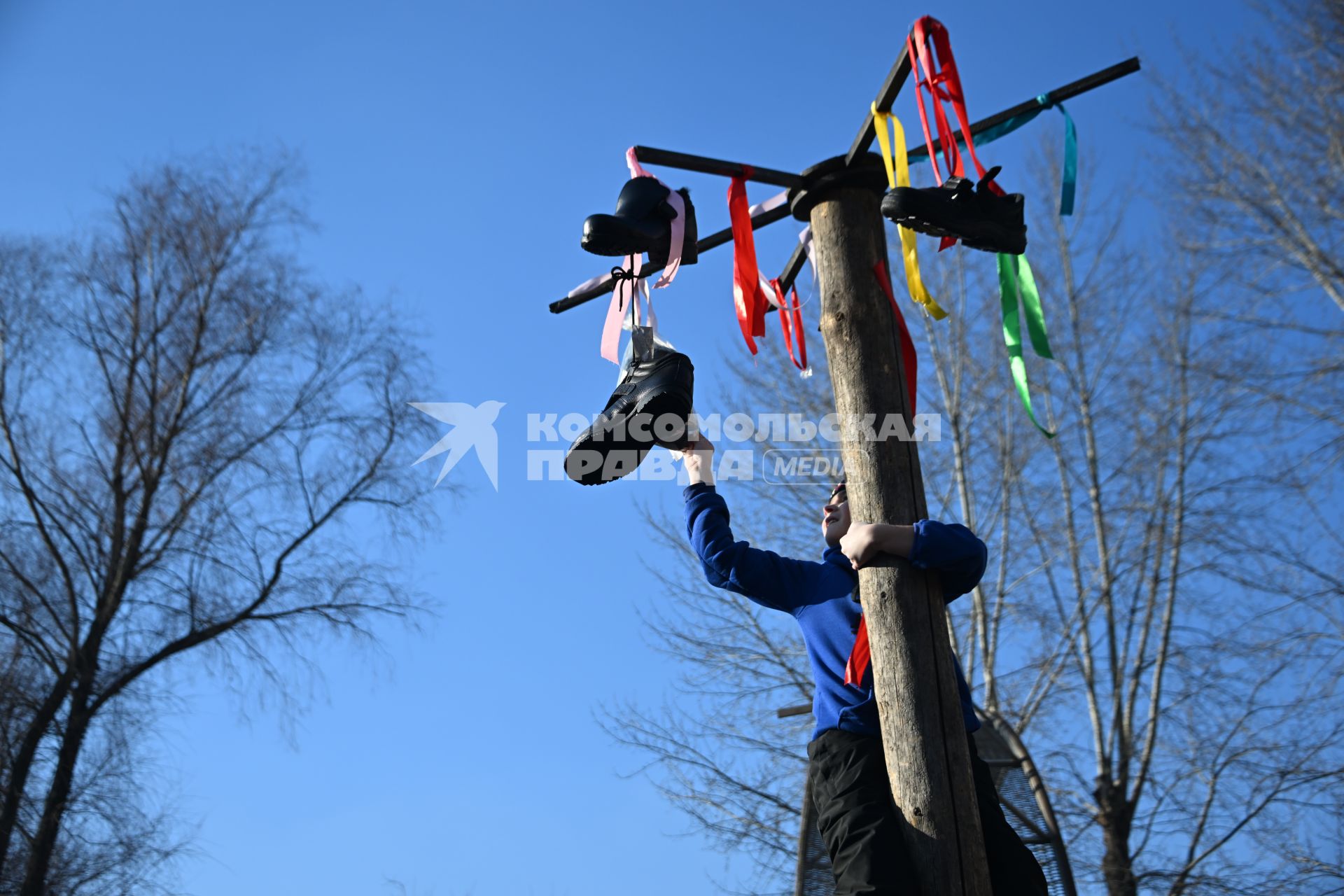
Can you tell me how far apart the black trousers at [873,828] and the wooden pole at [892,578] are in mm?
46

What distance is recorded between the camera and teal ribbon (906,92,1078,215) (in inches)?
112

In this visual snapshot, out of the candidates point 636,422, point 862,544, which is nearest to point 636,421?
point 636,422

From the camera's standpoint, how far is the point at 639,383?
2.68 m

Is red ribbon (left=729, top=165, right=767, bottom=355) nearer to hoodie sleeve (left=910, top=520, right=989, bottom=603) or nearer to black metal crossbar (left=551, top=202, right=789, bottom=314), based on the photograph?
black metal crossbar (left=551, top=202, right=789, bottom=314)

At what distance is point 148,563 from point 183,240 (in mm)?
2505

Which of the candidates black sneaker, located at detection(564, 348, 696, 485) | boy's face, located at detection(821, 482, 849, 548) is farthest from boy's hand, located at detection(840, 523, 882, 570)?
black sneaker, located at detection(564, 348, 696, 485)

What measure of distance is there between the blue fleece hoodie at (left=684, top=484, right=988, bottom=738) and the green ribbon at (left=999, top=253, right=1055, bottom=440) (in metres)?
0.71

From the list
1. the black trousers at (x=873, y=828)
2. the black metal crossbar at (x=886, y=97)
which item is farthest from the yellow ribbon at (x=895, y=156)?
the black trousers at (x=873, y=828)

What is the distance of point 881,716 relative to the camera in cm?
231

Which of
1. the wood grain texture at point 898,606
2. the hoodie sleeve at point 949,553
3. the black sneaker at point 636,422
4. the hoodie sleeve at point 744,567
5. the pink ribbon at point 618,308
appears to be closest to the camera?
the wood grain texture at point 898,606

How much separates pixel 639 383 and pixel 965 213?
2.63 feet

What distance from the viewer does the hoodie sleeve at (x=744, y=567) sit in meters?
2.75

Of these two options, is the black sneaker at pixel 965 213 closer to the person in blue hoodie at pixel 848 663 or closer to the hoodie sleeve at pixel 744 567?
the person in blue hoodie at pixel 848 663

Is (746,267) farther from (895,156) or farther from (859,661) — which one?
(859,661)
